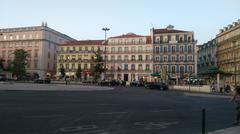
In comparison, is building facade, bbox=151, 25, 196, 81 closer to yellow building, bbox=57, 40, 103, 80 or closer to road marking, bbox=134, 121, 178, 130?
yellow building, bbox=57, 40, 103, 80

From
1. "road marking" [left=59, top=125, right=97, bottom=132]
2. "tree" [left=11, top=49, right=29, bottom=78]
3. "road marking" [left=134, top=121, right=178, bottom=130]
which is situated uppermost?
"tree" [left=11, top=49, right=29, bottom=78]

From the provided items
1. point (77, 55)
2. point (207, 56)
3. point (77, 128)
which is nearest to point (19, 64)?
point (77, 55)

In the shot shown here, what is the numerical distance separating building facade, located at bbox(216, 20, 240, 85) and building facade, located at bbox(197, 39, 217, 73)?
662 cm

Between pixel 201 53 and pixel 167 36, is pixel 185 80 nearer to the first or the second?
pixel 167 36

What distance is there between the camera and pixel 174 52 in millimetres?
102000

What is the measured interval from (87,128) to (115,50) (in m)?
97.5

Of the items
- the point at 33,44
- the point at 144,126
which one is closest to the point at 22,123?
the point at 144,126

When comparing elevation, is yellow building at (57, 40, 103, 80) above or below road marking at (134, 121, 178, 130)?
above

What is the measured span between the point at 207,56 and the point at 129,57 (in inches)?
1212

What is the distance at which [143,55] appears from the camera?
10469 centimetres

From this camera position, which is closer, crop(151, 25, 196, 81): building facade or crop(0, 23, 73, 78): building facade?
crop(151, 25, 196, 81): building facade

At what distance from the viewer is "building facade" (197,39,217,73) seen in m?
107

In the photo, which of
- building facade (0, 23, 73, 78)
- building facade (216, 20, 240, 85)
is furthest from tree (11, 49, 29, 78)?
building facade (216, 20, 240, 85)

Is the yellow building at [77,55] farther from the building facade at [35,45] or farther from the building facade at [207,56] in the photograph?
the building facade at [207,56]
